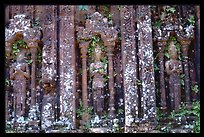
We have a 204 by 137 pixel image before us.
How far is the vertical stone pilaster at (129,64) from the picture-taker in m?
6.48

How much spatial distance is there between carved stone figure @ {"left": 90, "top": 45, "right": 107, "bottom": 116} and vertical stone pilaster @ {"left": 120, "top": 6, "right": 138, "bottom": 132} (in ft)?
1.13

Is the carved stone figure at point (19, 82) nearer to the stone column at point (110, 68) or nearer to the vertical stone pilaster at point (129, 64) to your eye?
the stone column at point (110, 68)

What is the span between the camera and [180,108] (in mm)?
6613

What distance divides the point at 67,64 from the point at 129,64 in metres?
0.93

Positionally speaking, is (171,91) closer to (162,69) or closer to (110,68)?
(162,69)

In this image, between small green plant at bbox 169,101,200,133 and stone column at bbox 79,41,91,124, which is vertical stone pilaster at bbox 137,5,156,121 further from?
stone column at bbox 79,41,91,124

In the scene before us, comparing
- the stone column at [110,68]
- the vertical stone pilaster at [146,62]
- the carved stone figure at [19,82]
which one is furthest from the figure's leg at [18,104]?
the vertical stone pilaster at [146,62]

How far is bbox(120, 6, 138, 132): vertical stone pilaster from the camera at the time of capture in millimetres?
6480

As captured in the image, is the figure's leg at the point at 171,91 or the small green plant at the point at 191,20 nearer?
the figure's leg at the point at 171,91

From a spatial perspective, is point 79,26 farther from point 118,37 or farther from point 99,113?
point 99,113

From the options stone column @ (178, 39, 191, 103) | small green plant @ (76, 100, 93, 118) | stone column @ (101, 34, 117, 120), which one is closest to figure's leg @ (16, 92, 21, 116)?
small green plant @ (76, 100, 93, 118)

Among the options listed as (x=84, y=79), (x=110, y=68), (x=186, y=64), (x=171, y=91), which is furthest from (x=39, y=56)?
(x=186, y=64)

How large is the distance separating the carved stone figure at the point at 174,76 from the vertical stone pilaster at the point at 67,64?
1445 millimetres

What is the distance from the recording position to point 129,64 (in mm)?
6703
